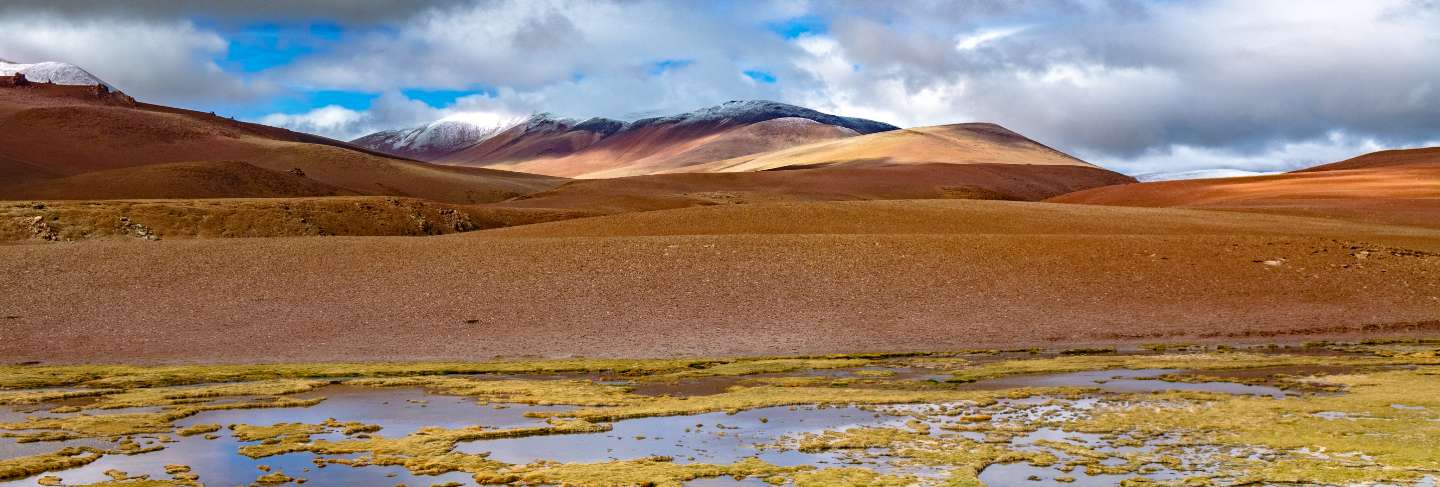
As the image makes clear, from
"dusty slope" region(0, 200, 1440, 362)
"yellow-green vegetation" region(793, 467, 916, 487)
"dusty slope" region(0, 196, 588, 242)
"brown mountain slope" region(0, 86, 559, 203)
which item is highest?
"brown mountain slope" region(0, 86, 559, 203)

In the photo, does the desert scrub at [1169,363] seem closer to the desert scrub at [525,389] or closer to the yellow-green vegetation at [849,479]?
the desert scrub at [525,389]

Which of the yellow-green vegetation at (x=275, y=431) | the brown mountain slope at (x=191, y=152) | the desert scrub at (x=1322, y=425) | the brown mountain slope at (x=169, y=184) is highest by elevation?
the brown mountain slope at (x=191, y=152)

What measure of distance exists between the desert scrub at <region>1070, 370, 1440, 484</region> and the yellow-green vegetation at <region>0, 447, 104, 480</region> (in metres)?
13.2

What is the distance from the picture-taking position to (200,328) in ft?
99.8

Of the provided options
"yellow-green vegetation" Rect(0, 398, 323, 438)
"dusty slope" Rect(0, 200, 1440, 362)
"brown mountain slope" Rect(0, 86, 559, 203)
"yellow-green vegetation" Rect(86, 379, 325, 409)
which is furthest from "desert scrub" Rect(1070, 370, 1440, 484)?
"brown mountain slope" Rect(0, 86, 559, 203)

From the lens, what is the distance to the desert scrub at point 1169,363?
23.7 meters

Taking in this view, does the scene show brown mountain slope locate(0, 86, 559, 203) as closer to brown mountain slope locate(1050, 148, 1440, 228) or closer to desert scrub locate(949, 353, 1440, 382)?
brown mountain slope locate(1050, 148, 1440, 228)

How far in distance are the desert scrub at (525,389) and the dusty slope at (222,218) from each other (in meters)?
29.0

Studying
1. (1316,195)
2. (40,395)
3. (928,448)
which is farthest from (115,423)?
(1316,195)

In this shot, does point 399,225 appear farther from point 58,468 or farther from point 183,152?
point 183,152

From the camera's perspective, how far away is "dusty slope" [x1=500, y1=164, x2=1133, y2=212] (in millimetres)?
92062

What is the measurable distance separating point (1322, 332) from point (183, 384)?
2592cm

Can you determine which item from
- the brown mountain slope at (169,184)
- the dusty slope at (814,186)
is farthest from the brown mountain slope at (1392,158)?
the brown mountain slope at (169,184)

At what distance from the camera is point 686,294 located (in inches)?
1351
